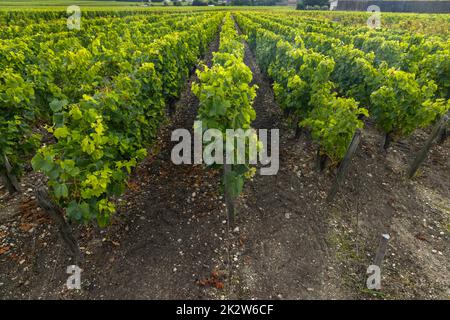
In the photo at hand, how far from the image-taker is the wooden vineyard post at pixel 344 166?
4.43 meters

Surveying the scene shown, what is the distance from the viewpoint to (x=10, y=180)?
504 centimetres

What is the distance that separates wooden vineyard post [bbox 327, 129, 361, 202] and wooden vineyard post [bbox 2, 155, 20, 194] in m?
5.82

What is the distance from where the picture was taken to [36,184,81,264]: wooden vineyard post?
3219 millimetres

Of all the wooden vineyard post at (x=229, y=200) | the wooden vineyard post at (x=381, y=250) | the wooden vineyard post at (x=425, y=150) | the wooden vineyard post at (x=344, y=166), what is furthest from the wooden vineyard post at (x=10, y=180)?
the wooden vineyard post at (x=425, y=150)

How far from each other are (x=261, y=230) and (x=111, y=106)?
3.06 metres

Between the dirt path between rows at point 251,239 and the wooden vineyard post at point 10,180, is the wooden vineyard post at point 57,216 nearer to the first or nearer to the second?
the dirt path between rows at point 251,239

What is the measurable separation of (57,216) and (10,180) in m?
2.55

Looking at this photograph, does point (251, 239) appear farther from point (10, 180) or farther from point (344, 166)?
point (10, 180)

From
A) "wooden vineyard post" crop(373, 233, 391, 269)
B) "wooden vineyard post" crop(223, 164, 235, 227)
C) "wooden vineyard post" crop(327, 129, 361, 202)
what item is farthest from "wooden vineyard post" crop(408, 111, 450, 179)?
"wooden vineyard post" crop(223, 164, 235, 227)

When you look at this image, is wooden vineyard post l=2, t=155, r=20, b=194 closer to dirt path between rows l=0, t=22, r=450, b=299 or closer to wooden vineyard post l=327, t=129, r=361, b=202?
dirt path between rows l=0, t=22, r=450, b=299

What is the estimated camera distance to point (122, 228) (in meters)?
4.47
